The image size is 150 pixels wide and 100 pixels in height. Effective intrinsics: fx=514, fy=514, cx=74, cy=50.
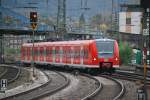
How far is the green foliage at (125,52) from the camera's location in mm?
58625

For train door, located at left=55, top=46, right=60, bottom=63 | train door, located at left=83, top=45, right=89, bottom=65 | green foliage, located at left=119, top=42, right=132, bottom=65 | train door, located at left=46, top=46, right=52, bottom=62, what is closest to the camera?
train door, located at left=83, top=45, right=89, bottom=65

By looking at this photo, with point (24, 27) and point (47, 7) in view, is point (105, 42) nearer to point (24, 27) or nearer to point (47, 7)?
point (47, 7)

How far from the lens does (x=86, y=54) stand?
108 ft

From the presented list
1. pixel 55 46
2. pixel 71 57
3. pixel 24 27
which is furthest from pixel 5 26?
pixel 71 57

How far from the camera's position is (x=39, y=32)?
6988 cm

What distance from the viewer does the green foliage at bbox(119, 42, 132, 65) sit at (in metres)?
58.6

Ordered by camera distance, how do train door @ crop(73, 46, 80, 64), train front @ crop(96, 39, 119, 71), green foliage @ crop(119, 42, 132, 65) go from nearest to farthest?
train front @ crop(96, 39, 119, 71)
train door @ crop(73, 46, 80, 64)
green foliage @ crop(119, 42, 132, 65)

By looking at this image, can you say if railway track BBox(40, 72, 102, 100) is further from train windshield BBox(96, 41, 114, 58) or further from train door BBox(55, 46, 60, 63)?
train door BBox(55, 46, 60, 63)

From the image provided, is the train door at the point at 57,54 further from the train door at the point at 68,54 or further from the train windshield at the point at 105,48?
the train windshield at the point at 105,48

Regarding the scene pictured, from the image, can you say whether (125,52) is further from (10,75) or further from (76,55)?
(10,75)

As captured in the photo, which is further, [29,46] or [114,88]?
[29,46]

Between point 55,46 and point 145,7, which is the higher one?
point 145,7

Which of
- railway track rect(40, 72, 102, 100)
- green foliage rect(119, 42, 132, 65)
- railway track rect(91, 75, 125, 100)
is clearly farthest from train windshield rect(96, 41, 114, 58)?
green foliage rect(119, 42, 132, 65)

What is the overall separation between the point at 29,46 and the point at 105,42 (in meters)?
15.7
